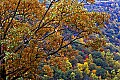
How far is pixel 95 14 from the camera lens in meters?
9.76

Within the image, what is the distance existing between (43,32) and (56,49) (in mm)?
797

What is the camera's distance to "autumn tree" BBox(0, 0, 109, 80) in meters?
8.80

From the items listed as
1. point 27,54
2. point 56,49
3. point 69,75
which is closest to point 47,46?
point 56,49

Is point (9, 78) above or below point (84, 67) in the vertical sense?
above

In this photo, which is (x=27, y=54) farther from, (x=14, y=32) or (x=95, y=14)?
(x=95, y=14)

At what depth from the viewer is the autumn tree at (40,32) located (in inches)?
347

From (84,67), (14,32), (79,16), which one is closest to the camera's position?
(14,32)

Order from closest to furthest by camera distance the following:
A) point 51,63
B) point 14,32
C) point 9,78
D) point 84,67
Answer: point 14,32 → point 9,78 → point 51,63 → point 84,67

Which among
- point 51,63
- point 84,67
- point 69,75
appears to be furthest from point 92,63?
point 51,63

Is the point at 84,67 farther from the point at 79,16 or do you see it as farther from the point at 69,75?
the point at 79,16

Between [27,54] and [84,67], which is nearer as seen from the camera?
[27,54]

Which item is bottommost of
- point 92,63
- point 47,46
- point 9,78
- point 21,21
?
point 92,63

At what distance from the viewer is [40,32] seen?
1015 centimetres

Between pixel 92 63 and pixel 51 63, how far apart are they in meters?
68.5
